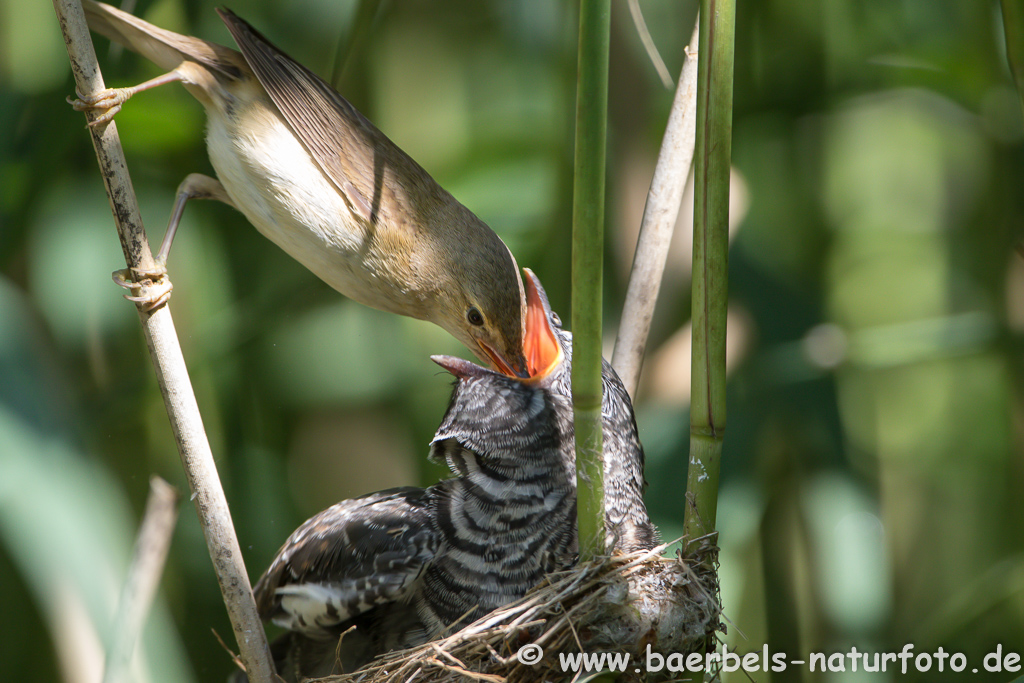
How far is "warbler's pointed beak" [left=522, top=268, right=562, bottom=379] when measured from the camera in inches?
52.7

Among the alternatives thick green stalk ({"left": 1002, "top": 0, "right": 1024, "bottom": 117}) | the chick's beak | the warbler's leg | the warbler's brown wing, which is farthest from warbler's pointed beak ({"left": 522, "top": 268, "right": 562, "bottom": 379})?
thick green stalk ({"left": 1002, "top": 0, "right": 1024, "bottom": 117})

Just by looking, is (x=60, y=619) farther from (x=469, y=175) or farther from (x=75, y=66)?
(x=469, y=175)

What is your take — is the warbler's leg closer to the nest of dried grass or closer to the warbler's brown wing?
the warbler's brown wing

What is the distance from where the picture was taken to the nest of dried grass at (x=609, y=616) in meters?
0.87

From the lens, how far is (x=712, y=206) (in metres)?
0.77

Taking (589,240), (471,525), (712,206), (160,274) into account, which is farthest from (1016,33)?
(160,274)

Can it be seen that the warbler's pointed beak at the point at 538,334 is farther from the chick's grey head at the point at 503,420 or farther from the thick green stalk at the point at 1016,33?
the thick green stalk at the point at 1016,33

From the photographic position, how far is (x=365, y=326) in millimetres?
1957

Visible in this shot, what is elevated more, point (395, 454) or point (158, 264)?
point (158, 264)

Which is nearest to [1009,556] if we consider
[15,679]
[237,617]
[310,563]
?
[310,563]

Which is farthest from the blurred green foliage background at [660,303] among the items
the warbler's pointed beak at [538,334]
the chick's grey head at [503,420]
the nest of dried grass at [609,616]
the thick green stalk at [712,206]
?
the thick green stalk at [712,206]

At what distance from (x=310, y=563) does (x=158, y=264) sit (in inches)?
19.7

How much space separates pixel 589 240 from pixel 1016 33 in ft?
2.00

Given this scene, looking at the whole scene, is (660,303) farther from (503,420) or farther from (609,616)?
(609,616)
